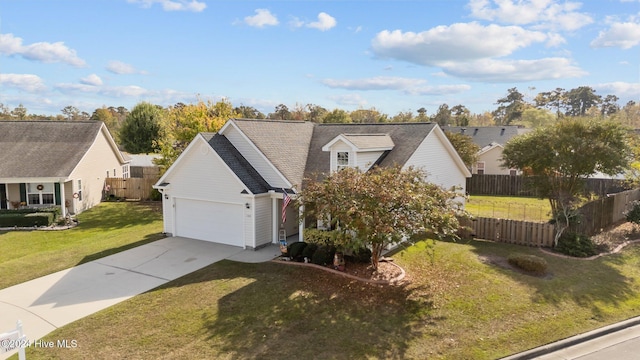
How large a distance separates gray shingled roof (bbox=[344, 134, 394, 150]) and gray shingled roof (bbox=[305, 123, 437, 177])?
1.48ft

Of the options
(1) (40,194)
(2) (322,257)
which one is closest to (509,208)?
(2) (322,257)

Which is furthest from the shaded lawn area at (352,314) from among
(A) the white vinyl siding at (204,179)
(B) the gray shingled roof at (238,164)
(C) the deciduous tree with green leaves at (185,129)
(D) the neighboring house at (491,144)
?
(D) the neighboring house at (491,144)

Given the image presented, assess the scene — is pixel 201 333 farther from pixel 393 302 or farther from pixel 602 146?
pixel 602 146

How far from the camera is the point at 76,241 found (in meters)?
19.6

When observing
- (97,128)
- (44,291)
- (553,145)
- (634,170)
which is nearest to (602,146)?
(553,145)

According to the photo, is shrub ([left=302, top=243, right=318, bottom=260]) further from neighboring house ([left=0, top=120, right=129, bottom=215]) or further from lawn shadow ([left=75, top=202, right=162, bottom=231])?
neighboring house ([left=0, top=120, right=129, bottom=215])

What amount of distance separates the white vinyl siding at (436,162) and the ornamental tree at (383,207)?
5.72 m

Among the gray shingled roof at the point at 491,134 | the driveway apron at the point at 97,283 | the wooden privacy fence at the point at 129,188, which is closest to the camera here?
the driveway apron at the point at 97,283

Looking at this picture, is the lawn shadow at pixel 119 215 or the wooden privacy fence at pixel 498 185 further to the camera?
the wooden privacy fence at pixel 498 185

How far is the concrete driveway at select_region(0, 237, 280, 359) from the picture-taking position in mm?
11219

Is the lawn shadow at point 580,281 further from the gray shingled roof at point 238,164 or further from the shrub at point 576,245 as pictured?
the gray shingled roof at point 238,164

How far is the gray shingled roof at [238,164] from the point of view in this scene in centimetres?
1761

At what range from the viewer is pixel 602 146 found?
18.0 meters

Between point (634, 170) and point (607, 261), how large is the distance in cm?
979
